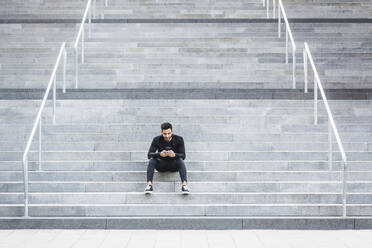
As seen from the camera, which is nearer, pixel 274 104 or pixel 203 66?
pixel 274 104

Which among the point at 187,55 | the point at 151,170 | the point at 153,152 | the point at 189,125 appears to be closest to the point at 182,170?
the point at 151,170

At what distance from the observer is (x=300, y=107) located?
29.1 ft

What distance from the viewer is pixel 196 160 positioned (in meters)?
7.51

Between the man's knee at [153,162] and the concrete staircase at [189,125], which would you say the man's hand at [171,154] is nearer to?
the man's knee at [153,162]

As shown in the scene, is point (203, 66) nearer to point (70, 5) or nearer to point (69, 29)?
point (69, 29)

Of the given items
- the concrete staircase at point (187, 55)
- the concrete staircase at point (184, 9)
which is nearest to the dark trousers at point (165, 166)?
the concrete staircase at point (187, 55)

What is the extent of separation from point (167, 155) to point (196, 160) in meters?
0.96

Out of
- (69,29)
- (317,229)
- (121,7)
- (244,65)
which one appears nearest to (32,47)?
(69,29)

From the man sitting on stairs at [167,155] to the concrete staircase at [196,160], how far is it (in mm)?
191

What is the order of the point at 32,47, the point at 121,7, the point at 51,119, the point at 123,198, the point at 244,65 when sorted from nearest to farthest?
the point at 123,198 → the point at 51,119 → the point at 244,65 → the point at 32,47 → the point at 121,7

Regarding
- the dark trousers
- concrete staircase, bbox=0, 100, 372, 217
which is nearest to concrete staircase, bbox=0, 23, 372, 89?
concrete staircase, bbox=0, 100, 372, 217

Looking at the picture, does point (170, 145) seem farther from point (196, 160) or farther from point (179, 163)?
point (196, 160)

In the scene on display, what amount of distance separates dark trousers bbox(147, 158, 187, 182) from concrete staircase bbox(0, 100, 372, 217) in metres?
0.15

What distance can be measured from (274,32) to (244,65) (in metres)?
2.18
